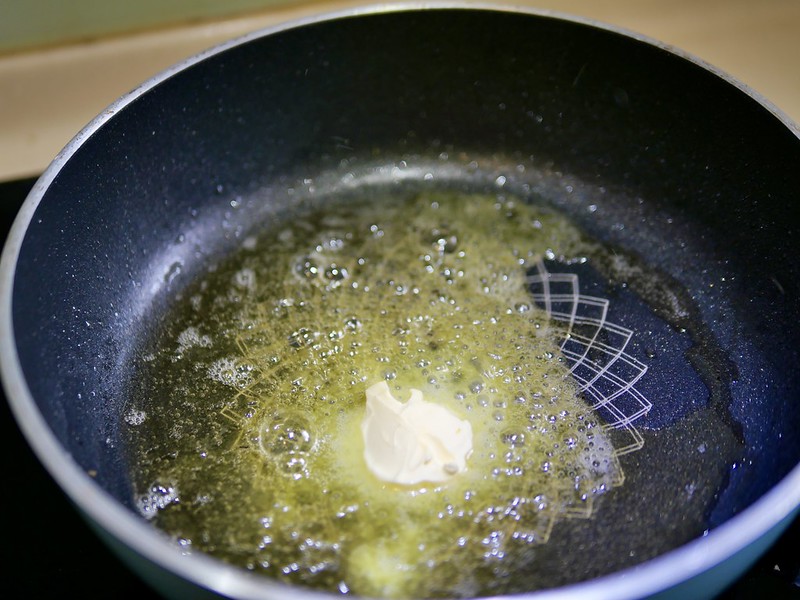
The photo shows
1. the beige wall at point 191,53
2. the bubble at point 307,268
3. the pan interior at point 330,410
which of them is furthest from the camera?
the beige wall at point 191,53

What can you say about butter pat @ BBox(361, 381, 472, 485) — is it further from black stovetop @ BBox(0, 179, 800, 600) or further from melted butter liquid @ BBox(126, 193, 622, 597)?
black stovetop @ BBox(0, 179, 800, 600)

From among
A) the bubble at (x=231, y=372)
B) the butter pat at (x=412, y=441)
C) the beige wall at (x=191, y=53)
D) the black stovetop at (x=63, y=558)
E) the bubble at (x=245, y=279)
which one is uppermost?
the beige wall at (x=191, y=53)

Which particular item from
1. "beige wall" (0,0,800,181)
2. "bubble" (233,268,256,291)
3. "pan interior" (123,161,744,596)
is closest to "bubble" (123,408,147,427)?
"pan interior" (123,161,744,596)

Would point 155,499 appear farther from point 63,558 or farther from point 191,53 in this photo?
point 191,53

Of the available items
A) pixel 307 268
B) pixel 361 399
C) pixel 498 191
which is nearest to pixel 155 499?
pixel 361 399

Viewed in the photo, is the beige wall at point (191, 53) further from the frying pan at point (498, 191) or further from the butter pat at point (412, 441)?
the butter pat at point (412, 441)

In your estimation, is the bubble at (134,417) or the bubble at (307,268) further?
the bubble at (307,268)

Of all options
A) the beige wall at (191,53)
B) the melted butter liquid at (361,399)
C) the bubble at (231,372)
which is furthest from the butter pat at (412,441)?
the beige wall at (191,53)
